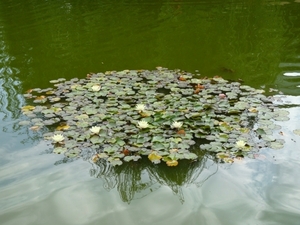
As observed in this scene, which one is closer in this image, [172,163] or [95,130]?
[172,163]

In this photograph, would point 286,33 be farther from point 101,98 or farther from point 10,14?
point 10,14

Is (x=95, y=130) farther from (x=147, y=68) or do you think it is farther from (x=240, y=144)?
(x=147, y=68)

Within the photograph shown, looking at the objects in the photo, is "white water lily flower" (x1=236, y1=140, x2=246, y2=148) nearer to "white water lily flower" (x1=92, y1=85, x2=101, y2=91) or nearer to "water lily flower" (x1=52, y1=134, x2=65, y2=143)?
"water lily flower" (x1=52, y1=134, x2=65, y2=143)

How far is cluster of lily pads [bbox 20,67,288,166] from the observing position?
2424mm

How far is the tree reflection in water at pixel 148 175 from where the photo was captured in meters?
2.13

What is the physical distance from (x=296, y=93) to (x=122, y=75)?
1.66 m

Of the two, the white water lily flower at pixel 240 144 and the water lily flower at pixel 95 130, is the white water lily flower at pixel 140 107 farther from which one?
the white water lily flower at pixel 240 144

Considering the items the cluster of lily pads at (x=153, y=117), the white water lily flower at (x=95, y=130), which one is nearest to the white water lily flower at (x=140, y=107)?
the cluster of lily pads at (x=153, y=117)

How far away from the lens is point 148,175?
88.1 inches

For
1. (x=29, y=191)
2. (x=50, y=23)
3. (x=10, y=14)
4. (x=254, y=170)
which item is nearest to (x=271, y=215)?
(x=254, y=170)

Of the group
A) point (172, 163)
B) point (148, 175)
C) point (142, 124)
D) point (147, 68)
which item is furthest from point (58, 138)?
point (147, 68)

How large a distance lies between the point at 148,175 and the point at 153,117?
0.67m

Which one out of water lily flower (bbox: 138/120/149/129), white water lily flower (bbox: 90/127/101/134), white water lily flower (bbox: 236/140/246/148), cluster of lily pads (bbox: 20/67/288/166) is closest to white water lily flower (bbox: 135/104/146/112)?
cluster of lily pads (bbox: 20/67/288/166)

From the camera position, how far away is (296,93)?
3289 millimetres
